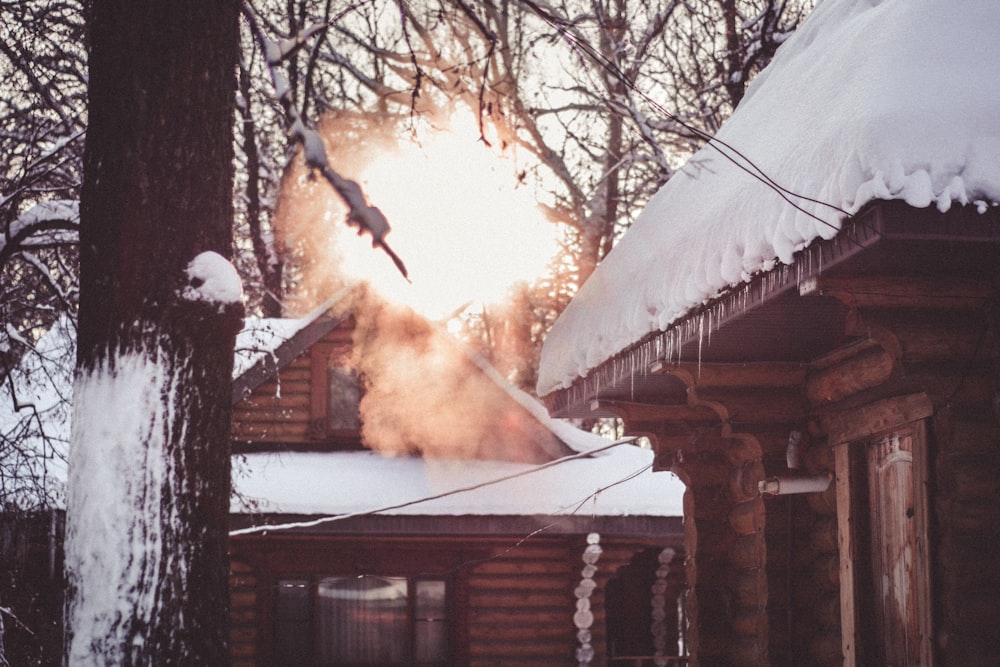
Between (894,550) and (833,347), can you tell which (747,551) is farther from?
(894,550)

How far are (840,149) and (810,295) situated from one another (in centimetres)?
70

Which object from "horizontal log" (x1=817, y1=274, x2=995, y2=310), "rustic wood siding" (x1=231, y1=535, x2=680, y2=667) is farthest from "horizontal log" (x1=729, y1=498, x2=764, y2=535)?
"rustic wood siding" (x1=231, y1=535, x2=680, y2=667)

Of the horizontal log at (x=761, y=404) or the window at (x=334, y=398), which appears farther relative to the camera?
the window at (x=334, y=398)

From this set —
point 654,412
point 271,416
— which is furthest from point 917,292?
point 271,416

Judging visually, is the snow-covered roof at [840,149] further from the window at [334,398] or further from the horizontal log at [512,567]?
the window at [334,398]

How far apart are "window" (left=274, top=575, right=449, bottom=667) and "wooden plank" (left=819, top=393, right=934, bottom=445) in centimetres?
884

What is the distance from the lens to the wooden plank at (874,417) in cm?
508

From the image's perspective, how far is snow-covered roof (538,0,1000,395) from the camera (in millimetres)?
3854

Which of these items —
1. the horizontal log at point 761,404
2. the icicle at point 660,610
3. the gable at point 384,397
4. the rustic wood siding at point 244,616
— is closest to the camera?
the horizontal log at point 761,404

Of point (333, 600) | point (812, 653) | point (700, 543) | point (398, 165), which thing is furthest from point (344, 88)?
point (812, 653)

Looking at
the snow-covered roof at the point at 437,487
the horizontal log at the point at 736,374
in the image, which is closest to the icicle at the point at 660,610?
the snow-covered roof at the point at 437,487

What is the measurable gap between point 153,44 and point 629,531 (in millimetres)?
9918

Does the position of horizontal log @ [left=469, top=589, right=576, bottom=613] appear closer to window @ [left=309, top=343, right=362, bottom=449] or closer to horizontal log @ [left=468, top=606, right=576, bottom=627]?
horizontal log @ [left=468, top=606, right=576, bottom=627]

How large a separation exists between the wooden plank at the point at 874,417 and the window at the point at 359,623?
8839mm
